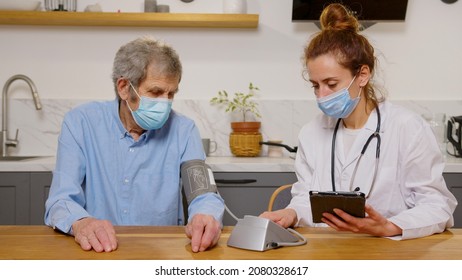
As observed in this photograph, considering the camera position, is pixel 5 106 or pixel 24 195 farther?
pixel 5 106

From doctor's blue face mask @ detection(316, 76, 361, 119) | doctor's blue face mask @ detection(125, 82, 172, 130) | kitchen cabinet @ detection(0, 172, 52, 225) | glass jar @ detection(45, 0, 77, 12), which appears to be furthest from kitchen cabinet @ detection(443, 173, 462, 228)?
glass jar @ detection(45, 0, 77, 12)

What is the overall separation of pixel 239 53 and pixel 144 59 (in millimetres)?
1712

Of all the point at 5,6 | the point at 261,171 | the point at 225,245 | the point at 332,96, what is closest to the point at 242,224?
the point at 225,245

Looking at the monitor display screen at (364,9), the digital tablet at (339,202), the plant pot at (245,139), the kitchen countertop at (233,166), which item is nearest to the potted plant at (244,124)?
the plant pot at (245,139)

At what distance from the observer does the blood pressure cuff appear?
5.96 feet

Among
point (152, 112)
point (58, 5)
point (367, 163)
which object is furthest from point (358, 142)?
point (58, 5)

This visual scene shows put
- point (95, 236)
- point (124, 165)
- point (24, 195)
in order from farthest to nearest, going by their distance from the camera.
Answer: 1. point (24, 195)
2. point (124, 165)
3. point (95, 236)

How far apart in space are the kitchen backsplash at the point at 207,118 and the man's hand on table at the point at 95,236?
2.09 m

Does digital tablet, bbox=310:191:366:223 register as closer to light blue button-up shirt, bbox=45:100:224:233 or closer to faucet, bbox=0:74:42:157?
light blue button-up shirt, bbox=45:100:224:233

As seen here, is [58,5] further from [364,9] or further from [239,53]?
[364,9]

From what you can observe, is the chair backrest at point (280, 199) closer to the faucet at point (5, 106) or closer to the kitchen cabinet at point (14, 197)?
the kitchen cabinet at point (14, 197)

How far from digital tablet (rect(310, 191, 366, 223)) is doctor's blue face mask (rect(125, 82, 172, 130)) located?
0.69 metres

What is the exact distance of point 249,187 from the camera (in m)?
3.02

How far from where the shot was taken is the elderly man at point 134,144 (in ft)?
6.35
